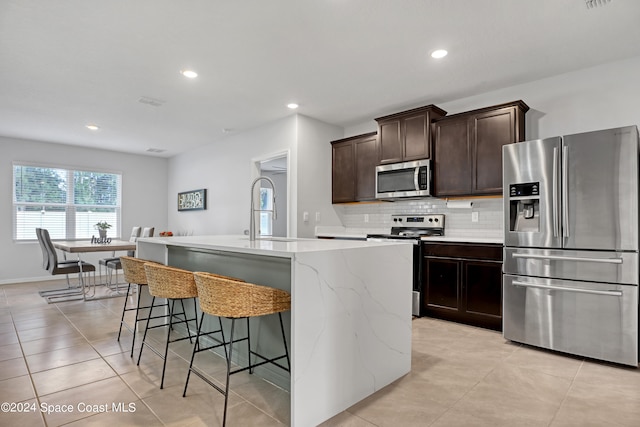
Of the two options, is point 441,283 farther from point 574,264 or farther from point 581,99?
point 581,99

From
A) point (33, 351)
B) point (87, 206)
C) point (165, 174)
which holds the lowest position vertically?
point (33, 351)

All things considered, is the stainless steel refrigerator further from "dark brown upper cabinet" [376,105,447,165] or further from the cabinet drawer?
"dark brown upper cabinet" [376,105,447,165]

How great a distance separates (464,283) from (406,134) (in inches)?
73.2

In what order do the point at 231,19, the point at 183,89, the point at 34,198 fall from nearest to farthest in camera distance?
the point at 231,19 < the point at 183,89 < the point at 34,198

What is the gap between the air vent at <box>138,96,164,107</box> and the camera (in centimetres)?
419

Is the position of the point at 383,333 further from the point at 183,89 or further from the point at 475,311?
the point at 183,89

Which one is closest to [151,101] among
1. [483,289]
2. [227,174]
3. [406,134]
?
[227,174]

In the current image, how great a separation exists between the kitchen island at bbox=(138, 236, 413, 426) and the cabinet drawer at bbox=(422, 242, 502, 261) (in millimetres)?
1386

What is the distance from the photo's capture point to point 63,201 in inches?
262

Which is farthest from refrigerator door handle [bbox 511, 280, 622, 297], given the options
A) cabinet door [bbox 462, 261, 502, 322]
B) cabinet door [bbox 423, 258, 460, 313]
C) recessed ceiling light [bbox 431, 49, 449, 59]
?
recessed ceiling light [bbox 431, 49, 449, 59]

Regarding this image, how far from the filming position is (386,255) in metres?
2.24

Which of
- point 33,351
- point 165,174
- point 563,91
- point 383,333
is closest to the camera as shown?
point 383,333

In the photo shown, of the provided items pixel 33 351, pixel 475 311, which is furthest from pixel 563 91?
pixel 33 351

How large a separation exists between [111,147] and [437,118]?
6.11m
